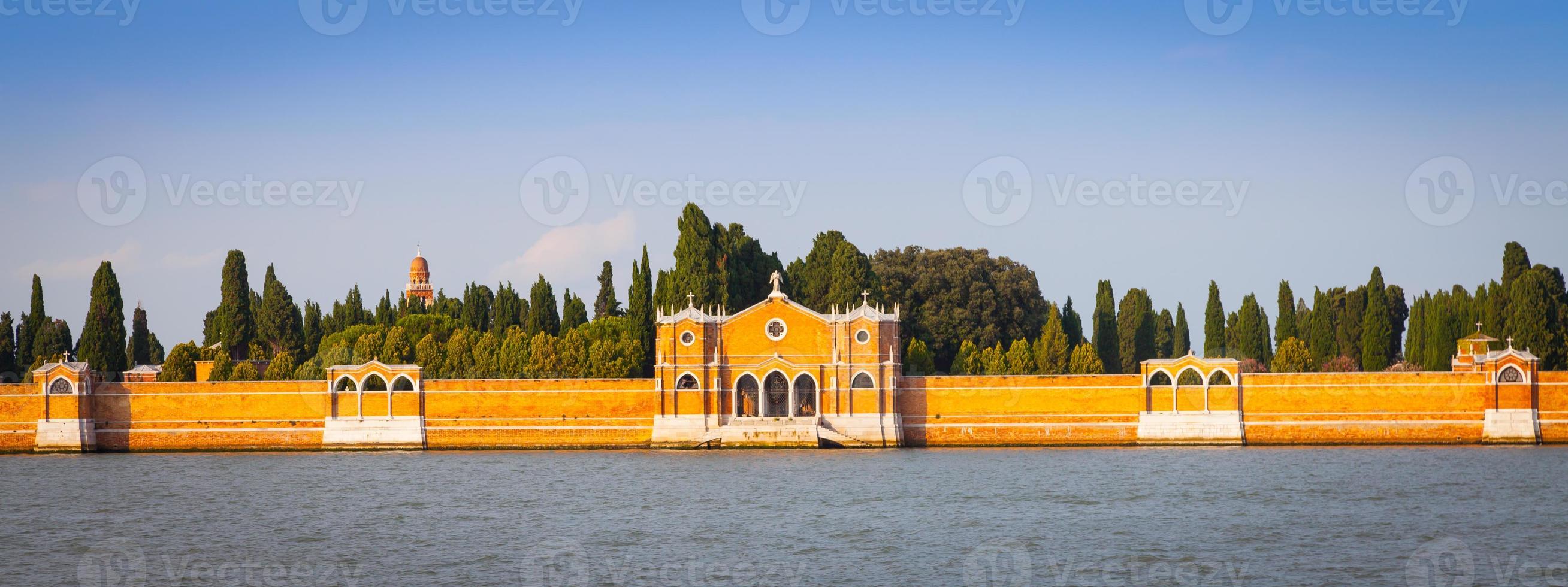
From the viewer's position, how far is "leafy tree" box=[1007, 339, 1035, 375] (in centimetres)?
5416

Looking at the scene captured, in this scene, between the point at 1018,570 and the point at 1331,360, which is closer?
the point at 1018,570

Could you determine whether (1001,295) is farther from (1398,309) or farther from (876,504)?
(876,504)

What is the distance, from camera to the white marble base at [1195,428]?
44.0 metres

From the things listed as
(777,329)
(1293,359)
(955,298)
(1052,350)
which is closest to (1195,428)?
(777,329)

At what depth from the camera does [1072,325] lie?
214ft

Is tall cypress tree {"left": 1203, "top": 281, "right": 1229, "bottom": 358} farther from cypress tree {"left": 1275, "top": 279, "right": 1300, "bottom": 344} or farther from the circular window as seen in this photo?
the circular window

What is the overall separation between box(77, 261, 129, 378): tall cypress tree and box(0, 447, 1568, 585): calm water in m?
11.4

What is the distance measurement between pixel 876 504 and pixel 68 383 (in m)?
25.0

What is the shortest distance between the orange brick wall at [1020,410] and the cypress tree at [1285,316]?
19.1 meters

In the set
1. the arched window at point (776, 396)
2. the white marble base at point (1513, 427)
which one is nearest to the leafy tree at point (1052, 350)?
the arched window at point (776, 396)

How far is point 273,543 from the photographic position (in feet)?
94.1

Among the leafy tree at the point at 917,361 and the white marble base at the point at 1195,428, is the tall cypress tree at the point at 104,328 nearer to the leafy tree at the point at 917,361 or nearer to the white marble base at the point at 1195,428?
Answer: the leafy tree at the point at 917,361

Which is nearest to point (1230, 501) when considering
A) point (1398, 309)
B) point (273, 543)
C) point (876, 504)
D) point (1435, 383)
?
point (876, 504)

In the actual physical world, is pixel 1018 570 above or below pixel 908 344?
below
